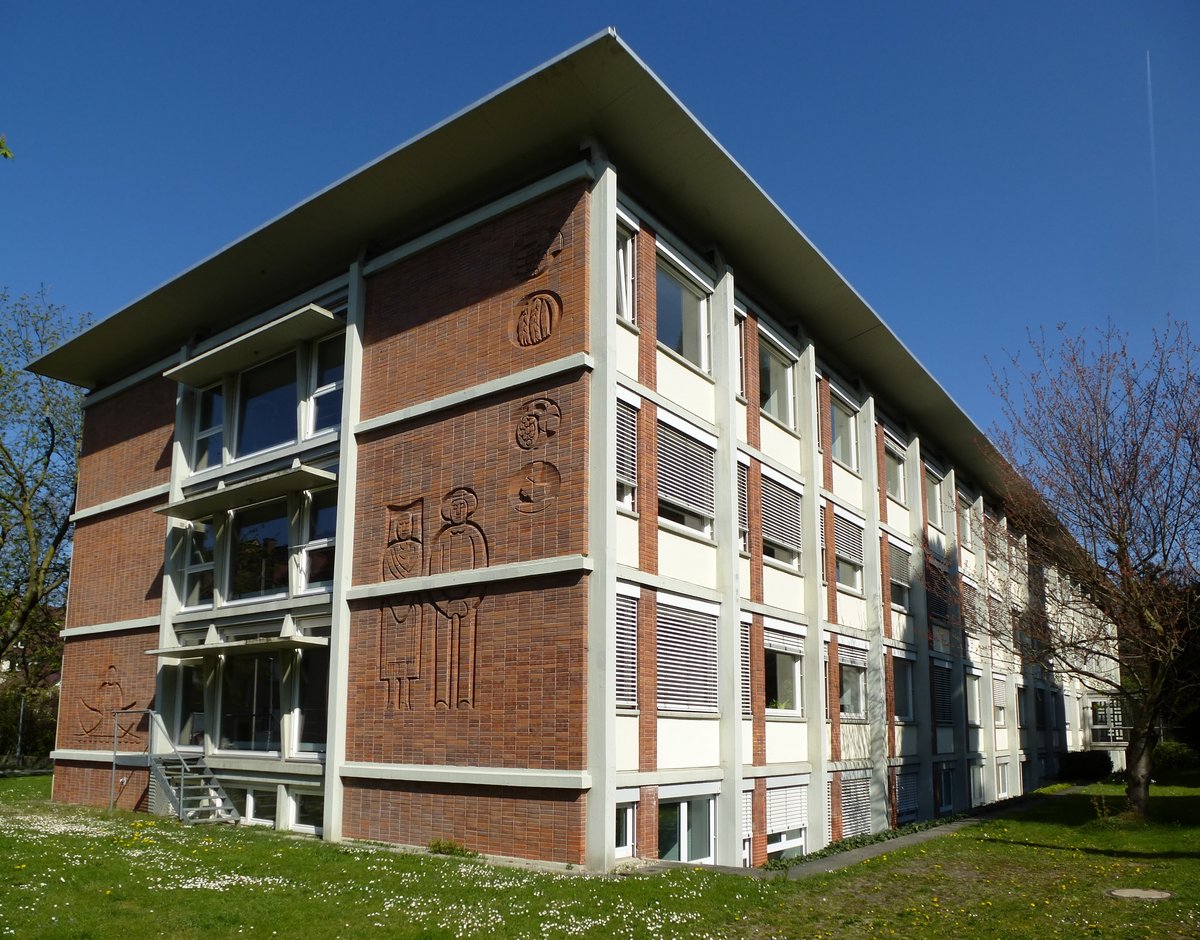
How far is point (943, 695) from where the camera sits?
27109 millimetres

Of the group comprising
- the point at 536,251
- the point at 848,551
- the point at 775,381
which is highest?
the point at 536,251

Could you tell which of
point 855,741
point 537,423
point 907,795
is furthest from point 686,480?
point 907,795

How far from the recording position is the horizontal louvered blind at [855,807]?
20.3 metres

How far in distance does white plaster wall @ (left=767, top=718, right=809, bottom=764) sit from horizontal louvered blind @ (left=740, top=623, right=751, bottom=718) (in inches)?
40.5

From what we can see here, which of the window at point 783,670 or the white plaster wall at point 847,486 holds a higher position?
the white plaster wall at point 847,486

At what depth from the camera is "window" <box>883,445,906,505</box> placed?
26375 mm

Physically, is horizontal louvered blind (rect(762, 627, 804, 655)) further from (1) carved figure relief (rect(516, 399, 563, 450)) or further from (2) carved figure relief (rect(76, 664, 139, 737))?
(2) carved figure relief (rect(76, 664, 139, 737))

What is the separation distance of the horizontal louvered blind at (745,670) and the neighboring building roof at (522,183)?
6.15m

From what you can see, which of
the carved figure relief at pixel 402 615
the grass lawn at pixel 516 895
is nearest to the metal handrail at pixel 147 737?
the grass lawn at pixel 516 895

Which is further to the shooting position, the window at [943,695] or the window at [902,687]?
the window at [943,695]

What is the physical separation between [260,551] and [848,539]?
11.5 m

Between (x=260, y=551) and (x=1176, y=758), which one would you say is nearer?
(x=260, y=551)

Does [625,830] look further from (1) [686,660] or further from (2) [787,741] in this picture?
(2) [787,741]

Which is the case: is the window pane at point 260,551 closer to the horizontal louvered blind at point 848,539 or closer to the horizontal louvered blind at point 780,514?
the horizontal louvered blind at point 780,514
